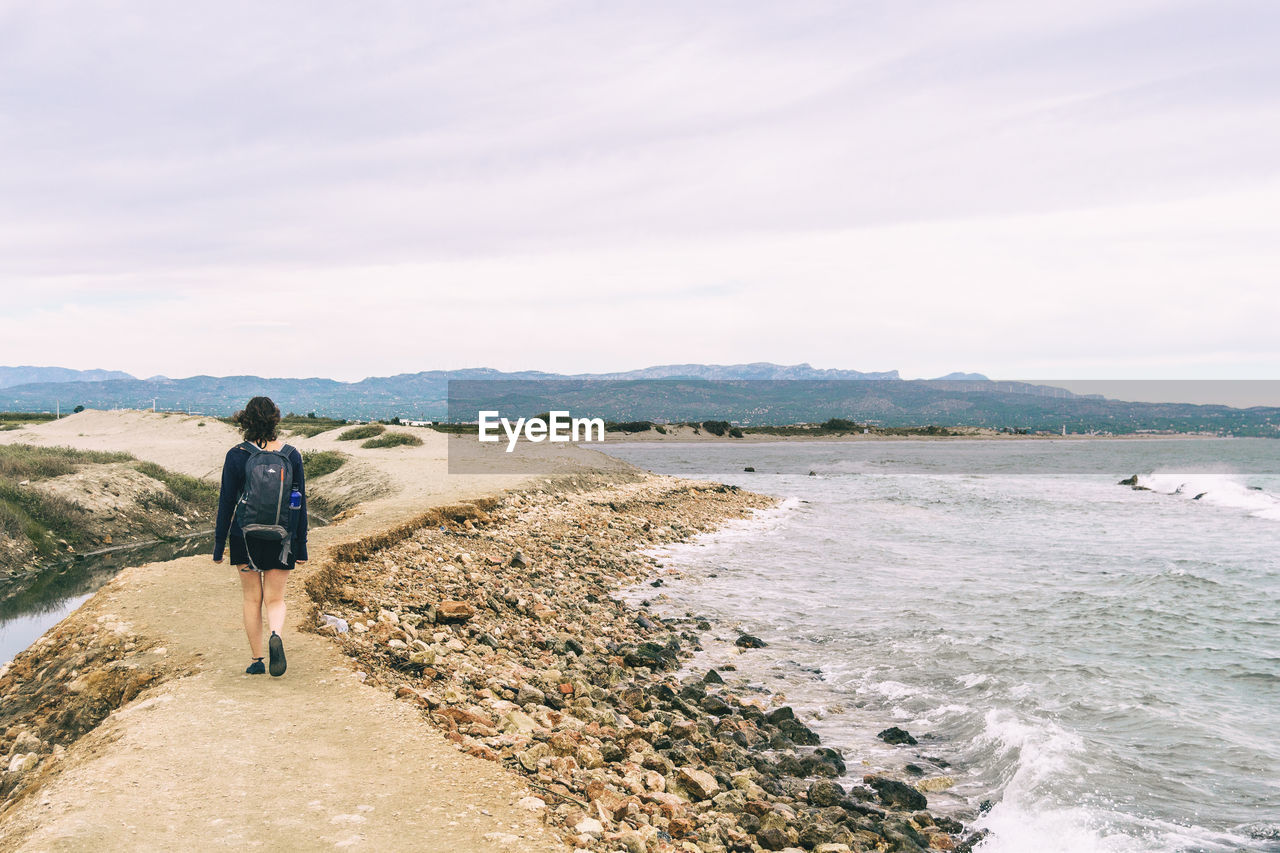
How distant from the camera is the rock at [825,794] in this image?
7695mm

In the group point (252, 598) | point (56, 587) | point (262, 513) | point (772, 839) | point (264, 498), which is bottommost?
point (56, 587)

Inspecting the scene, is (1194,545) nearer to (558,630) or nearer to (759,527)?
(759,527)

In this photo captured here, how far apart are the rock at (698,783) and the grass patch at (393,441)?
41210mm

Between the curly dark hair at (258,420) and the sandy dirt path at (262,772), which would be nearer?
the sandy dirt path at (262,772)

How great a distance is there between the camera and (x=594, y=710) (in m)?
8.79

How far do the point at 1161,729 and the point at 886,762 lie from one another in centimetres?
417

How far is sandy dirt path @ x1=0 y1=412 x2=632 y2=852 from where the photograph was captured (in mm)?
4922

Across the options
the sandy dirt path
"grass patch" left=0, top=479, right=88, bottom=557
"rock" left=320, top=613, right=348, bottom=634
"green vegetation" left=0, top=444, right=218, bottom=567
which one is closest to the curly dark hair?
the sandy dirt path

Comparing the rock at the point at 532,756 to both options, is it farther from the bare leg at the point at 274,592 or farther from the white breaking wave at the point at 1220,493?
the white breaking wave at the point at 1220,493

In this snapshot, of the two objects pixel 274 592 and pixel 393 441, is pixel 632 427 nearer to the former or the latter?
pixel 393 441

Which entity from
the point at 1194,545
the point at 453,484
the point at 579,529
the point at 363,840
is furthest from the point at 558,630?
the point at 1194,545

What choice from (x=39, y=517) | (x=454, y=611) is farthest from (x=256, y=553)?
(x=39, y=517)

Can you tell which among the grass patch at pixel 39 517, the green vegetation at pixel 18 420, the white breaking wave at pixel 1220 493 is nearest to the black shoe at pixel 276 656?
the grass patch at pixel 39 517

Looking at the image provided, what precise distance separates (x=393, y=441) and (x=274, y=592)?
1581 inches
